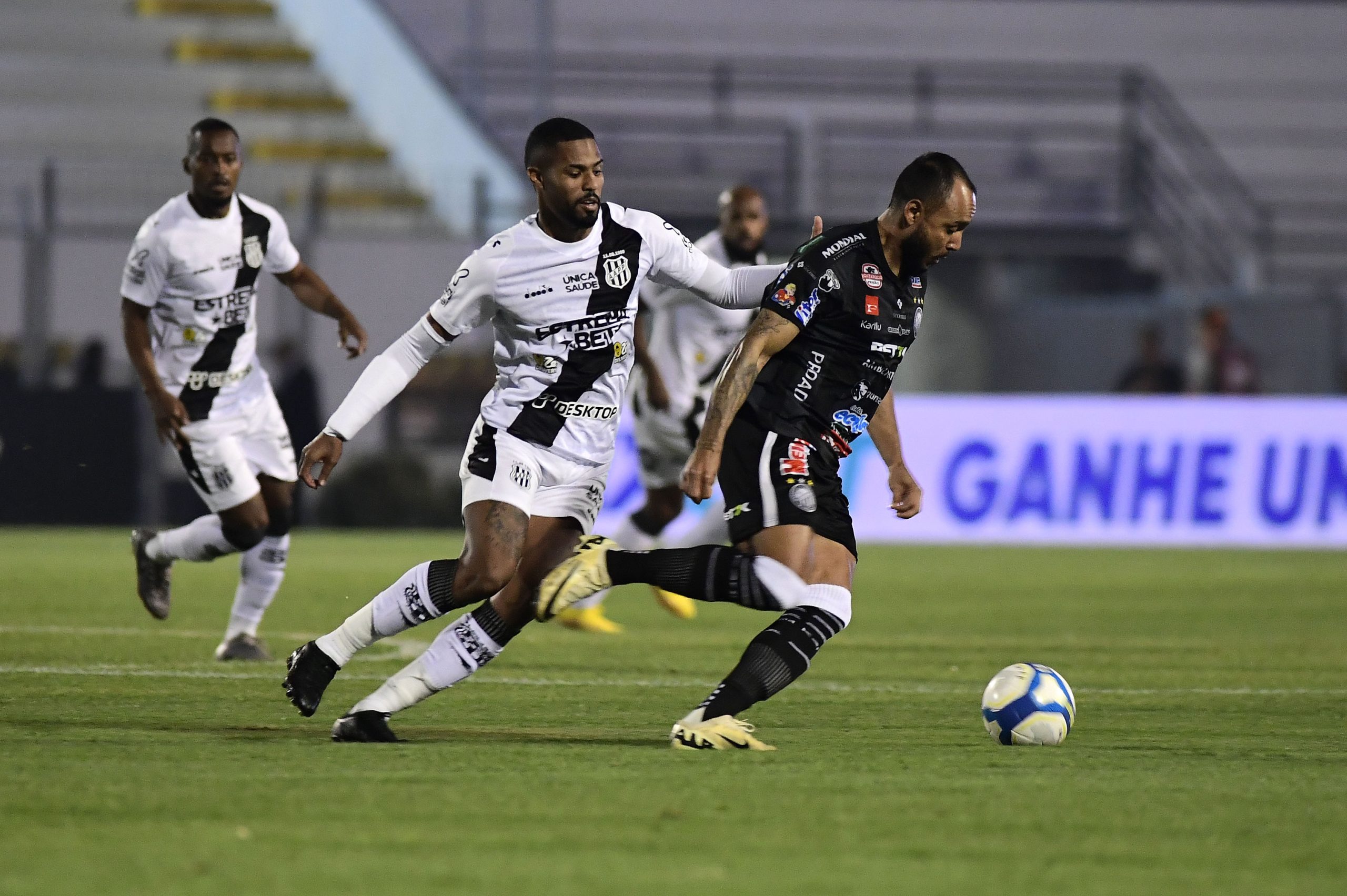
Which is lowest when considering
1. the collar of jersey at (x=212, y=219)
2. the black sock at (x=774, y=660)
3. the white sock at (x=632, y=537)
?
the white sock at (x=632, y=537)

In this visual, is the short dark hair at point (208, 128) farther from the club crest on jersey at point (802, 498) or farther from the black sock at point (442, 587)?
the club crest on jersey at point (802, 498)

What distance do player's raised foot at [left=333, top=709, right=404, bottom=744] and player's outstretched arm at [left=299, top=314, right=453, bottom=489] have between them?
2.15ft

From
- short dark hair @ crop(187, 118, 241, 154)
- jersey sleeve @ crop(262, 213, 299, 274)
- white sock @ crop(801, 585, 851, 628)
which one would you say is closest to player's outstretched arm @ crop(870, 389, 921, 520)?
white sock @ crop(801, 585, 851, 628)

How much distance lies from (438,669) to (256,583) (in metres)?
2.95

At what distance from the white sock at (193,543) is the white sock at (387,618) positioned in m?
2.58

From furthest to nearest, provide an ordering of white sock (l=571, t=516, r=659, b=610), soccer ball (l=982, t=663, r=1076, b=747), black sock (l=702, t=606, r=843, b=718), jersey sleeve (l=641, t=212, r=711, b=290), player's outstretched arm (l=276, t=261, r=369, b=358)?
white sock (l=571, t=516, r=659, b=610) → player's outstretched arm (l=276, t=261, r=369, b=358) → jersey sleeve (l=641, t=212, r=711, b=290) → soccer ball (l=982, t=663, r=1076, b=747) → black sock (l=702, t=606, r=843, b=718)

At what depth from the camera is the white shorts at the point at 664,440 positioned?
34.1ft

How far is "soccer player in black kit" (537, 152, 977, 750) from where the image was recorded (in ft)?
18.5

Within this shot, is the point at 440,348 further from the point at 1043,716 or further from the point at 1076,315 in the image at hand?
the point at 1076,315

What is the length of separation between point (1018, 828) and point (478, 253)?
2368mm

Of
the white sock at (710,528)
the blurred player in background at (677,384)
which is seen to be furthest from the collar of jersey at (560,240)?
the white sock at (710,528)

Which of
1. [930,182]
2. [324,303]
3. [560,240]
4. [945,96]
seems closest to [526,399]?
[560,240]

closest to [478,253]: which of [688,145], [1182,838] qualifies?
[1182,838]

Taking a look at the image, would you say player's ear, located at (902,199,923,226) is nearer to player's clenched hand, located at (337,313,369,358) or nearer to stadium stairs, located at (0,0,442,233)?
player's clenched hand, located at (337,313,369,358)
